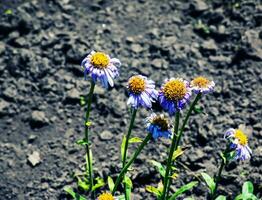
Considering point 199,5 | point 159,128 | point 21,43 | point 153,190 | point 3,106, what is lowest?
point 153,190

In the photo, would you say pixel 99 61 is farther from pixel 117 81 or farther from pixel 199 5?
pixel 199 5

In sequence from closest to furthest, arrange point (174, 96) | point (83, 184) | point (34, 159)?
point (174, 96) < point (83, 184) < point (34, 159)

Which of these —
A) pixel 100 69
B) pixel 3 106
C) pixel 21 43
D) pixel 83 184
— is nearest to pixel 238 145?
pixel 100 69

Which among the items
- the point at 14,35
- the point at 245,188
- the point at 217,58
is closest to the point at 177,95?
the point at 245,188

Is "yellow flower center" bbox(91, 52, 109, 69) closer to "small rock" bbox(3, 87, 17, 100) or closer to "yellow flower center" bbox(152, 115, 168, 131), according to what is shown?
"yellow flower center" bbox(152, 115, 168, 131)

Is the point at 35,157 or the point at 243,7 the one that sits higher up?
the point at 243,7

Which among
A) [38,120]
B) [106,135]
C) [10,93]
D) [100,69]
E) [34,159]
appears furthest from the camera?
[10,93]

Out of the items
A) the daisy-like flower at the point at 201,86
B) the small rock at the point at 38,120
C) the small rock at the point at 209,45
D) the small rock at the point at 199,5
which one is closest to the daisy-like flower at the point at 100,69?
the daisy-like flower at the point at 201,86

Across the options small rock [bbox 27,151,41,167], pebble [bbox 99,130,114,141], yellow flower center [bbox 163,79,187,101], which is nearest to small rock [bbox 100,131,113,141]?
pebble [bbox 99,130,114,141]

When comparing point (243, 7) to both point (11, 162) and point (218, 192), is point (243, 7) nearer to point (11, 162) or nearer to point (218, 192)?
point (218, 192)
